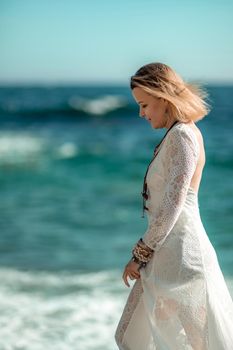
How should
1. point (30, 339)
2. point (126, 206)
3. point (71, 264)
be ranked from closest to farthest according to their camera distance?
point (30, 339), point (71, 264), point (126, 206)

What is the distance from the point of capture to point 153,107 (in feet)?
10.2

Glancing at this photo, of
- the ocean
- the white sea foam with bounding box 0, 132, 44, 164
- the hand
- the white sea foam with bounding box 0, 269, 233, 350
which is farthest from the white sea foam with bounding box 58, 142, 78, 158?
the hand

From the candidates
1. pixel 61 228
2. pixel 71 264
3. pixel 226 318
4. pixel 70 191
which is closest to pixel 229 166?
pixel 70 191

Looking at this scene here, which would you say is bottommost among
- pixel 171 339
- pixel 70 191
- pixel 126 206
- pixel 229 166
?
A: pixel 171 339

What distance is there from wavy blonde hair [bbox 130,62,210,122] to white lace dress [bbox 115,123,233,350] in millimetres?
64

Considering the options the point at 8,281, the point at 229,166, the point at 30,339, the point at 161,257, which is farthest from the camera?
the point at 229,166

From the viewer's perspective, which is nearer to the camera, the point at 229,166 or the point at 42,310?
the point at 42,310

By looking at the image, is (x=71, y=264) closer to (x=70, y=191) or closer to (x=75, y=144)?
(x=70, y=191)

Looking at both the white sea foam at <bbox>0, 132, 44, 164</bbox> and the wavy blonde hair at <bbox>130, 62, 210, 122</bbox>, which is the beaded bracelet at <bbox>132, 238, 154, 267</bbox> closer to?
the wavy blonde hair at <bbox>130, 62, 210, 122</bbox>

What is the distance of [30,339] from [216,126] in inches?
853

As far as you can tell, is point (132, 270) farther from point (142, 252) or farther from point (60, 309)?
point (60, 309)

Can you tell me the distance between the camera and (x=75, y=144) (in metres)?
22.2

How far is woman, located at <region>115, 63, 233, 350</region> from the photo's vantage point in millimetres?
3016

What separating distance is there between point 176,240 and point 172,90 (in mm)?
575
